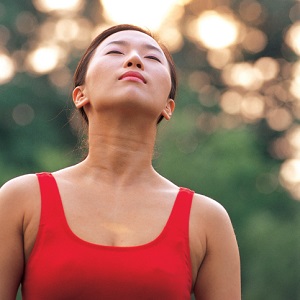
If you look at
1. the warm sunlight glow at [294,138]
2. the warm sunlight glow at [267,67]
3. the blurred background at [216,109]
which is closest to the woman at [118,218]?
the blurred background at [216,109]

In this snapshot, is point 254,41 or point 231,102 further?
point 254,41

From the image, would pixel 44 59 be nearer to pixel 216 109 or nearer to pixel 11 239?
pixel 216 109

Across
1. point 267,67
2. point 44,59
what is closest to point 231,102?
point 267,67

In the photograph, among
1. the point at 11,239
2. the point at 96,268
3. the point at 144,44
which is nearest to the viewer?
the point at 96,268

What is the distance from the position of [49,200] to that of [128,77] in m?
0.46

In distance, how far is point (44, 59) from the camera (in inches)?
765

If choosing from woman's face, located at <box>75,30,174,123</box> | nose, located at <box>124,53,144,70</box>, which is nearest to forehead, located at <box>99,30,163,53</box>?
woman's face, located at <box>75,30,174,123</box>

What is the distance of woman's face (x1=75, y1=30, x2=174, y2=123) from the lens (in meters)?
3.44

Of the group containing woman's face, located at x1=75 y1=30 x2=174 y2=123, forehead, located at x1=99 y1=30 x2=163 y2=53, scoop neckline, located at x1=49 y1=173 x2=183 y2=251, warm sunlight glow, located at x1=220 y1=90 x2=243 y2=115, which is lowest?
scoop neckline, located at x1=49 y1=173 x2=183 y2=251

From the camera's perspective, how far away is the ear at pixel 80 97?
362cm

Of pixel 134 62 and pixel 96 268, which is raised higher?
pixel 134 62

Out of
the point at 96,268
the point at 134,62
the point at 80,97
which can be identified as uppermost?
the point at 134,62

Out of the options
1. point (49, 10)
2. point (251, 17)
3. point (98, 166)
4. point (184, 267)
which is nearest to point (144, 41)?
point (98, 166)

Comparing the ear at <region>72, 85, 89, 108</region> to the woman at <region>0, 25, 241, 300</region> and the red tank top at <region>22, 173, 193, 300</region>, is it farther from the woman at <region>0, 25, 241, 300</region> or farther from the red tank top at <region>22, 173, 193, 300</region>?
the red tank top at <region>22, 173, 193, 300</region>
